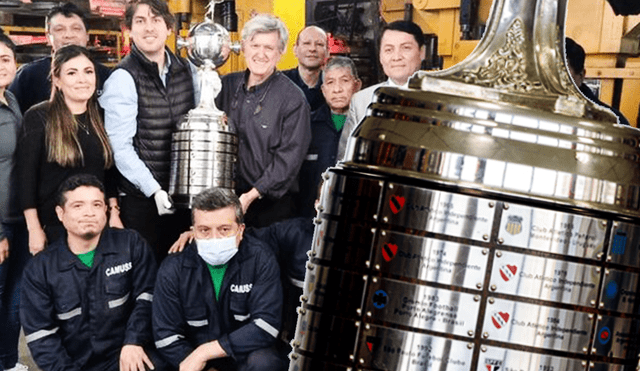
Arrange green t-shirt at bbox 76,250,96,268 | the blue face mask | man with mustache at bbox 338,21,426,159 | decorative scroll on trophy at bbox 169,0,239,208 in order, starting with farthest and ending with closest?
green t-shirt at bbox 76,250,96,268, the blue face mask, decorative scroll on trophy at bbox 169,0,239,208, man with mustache at bbox 338,21,426,159

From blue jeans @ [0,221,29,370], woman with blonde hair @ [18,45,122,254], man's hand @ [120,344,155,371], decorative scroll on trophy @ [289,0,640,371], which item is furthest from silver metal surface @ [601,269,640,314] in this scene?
blue jeans @ [0,221,29,370]

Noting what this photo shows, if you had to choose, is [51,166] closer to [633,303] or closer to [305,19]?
[305,19]

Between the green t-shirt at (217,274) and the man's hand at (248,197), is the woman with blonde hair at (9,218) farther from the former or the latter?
the man's hand at (248,197)

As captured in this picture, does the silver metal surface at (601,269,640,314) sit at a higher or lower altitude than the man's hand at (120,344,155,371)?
higher

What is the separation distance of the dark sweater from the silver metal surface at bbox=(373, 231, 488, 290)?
211cm

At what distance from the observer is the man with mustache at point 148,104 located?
256cm

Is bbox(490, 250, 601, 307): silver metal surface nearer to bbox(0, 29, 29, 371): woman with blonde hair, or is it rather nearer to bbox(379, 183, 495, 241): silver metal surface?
bbox(379, 183, 495, 241): silver metal surface

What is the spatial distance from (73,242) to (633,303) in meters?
2.28

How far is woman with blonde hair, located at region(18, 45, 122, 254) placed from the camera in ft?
8.49

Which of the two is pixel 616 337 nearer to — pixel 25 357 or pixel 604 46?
pixel 604 46

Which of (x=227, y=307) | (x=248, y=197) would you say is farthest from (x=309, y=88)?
(x=227, y=307)

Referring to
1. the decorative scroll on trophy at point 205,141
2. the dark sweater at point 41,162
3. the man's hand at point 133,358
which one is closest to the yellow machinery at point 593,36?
the decorative scroll on trophy at point 205,141

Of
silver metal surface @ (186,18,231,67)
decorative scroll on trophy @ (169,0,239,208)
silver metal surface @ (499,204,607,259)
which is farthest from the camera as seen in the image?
decorative scroll on trophy @ (169,0,239,208)

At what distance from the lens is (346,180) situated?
0.70 m
